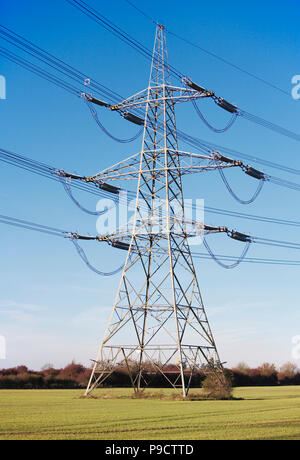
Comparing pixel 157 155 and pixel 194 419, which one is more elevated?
pixel 157 155

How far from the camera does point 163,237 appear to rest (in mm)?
41344

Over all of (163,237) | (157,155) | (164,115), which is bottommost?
(163,237)

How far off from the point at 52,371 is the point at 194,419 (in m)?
62.9

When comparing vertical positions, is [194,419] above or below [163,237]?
below

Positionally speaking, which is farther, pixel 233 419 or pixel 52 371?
pixel 52 371

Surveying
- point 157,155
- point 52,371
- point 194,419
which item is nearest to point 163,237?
point 157,155

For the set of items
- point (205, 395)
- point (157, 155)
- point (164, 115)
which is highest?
point (164, 115)
